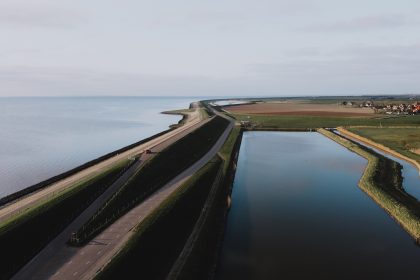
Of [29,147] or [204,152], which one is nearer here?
[204,152]

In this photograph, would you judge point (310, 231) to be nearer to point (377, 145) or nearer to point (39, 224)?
point (39, 224)

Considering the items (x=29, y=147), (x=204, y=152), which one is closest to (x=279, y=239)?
(x=204, y=152)

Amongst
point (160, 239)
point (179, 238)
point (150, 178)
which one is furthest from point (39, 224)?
point (150, 178)

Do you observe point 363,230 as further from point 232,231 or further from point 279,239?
point 232,231

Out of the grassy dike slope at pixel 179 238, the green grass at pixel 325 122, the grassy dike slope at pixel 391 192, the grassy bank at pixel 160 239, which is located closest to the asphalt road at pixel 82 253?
the grassy bank at pixel 160 239

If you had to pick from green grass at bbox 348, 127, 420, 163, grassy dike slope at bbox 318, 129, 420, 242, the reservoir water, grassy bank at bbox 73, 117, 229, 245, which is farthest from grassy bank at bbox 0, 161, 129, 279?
green grass at bbox 348, 127, 420, 163

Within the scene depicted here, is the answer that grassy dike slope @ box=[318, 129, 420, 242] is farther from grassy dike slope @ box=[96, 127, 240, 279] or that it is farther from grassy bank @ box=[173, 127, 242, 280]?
grassy dike slope @ box=[96, 127, 240, 279]

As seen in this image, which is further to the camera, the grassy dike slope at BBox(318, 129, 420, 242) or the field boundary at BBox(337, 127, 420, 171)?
the field boundary at BBox(337, 127, 420, 171)
